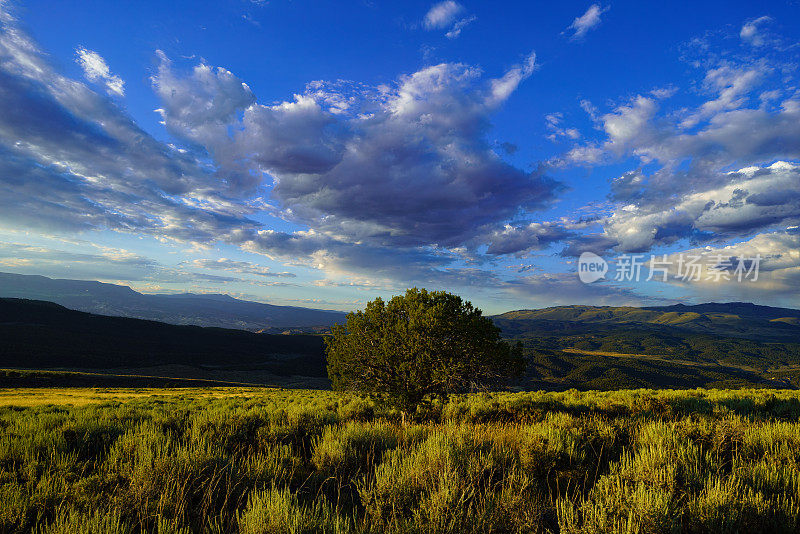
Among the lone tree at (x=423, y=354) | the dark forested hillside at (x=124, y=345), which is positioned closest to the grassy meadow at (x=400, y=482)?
the lone tree at (x=423, y=354)

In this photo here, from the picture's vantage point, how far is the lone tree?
1400 cm

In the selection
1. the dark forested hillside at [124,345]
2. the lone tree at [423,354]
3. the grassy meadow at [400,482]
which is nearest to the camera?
the grassy meadow at [400,482]

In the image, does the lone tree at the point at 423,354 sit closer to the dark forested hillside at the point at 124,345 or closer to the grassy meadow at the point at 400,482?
the grassy meadow at the point at 400,482

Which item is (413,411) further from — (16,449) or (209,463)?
(16,449)

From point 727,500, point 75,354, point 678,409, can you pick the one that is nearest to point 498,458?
point 727,500

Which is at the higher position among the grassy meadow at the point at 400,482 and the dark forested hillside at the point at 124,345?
the grassy meadow at the point at 400,482

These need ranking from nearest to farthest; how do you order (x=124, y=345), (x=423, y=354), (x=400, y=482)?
(x=400, y=482) → (x=423, y=354) → (x=124, y=345)

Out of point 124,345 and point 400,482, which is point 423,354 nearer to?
point 400,482

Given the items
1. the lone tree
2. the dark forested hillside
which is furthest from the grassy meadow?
the dark forested hillside

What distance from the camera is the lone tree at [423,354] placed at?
45.9 ft

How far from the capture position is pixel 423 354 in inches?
552

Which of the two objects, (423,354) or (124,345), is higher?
(423,354)

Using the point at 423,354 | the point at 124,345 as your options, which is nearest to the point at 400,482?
the point at 423,354

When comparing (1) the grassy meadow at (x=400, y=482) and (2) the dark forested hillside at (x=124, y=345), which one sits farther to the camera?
(2) the dark forested hillside at (x=124, y=345)
